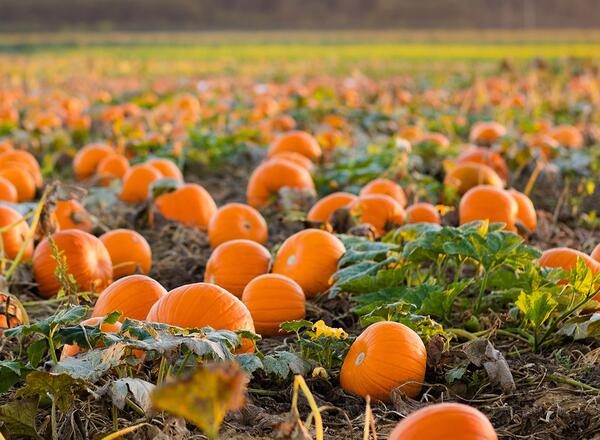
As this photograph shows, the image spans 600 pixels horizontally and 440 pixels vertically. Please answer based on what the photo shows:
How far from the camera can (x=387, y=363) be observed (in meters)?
2.81

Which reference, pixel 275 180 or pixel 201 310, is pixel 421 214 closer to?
pixel 275 180

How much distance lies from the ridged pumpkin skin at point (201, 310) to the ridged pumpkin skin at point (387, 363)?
39 cm

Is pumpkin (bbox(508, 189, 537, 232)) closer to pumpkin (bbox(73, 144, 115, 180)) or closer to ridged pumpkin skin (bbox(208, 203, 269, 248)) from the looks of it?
ridged pumpkin skin (bbox(208, 203, 269, 248))

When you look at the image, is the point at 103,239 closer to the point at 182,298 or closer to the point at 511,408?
the point at 182,298

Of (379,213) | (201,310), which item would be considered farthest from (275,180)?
(201,310)

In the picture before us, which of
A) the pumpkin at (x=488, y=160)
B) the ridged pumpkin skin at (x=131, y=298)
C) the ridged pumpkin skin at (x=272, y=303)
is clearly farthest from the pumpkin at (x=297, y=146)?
the ridged pumpkin skin at (x=131, y=298)

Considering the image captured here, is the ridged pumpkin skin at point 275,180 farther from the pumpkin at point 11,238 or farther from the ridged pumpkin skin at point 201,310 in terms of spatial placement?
the ridged pumpkin skin at point 201,310

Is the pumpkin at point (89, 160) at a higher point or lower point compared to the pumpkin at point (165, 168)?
lower

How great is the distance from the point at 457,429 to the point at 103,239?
2.67 m

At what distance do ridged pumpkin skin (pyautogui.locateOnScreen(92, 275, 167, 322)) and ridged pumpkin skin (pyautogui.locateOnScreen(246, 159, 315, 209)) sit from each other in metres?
2.33

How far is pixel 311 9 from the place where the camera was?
7175 cm

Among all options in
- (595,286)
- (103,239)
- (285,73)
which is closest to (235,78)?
(285,73)

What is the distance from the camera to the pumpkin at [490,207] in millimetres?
4566

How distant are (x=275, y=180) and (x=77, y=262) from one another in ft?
6.38
